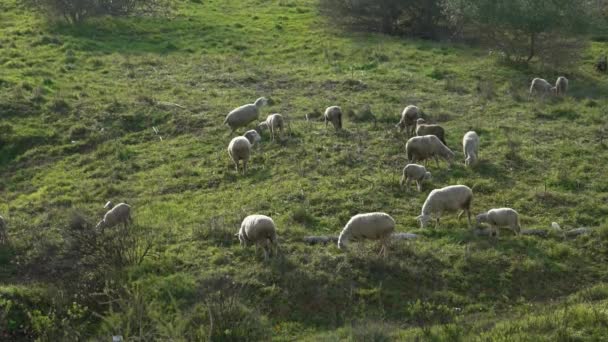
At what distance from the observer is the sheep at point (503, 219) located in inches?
560

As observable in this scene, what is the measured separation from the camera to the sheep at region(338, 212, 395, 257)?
13.6 meters

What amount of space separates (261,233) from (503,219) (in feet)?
15.4

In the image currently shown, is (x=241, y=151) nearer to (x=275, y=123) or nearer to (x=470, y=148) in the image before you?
(x=275, y=123)

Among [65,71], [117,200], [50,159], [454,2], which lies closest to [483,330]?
[117,200]

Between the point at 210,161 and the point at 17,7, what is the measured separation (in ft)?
95.0

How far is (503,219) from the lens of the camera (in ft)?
46.7

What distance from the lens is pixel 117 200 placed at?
1750 cm

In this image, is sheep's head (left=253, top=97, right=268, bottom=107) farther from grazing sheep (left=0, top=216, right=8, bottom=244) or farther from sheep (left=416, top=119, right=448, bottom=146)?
grazing sheep (left=0, top=216, right=8, bottom=244)

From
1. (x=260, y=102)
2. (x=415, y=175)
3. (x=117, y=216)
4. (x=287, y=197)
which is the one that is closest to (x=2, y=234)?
(x=117, y=216)

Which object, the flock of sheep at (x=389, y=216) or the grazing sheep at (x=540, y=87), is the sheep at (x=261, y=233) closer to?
the flock of sheep at (x=389, y=216)

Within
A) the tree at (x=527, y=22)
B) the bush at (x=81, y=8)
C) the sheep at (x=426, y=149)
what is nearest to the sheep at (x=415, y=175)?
the sheep at (x=426, y=149)

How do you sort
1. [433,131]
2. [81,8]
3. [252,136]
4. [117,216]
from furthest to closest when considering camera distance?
[81,8] → [252,136] → [433,131] → [117,216]

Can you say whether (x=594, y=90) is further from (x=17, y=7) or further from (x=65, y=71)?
(x=17, y=7)

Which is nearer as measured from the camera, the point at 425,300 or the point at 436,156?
the point at 425,300
